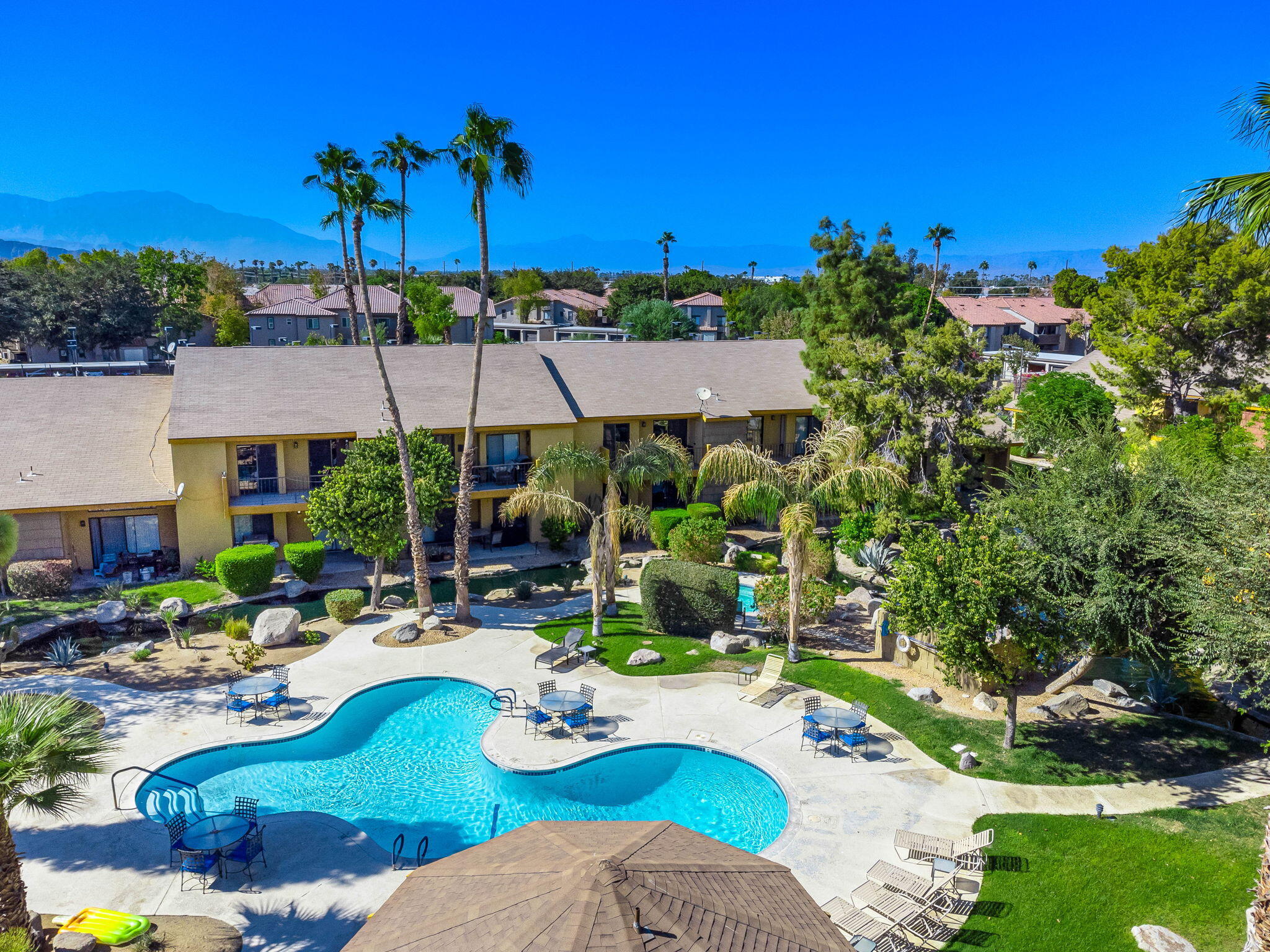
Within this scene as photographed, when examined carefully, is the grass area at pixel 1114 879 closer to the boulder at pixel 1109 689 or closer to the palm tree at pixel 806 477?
the boulder at pixel 1109 689

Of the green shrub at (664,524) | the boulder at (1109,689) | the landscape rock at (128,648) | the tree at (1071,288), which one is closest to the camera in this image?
the boulder at (1109,689)

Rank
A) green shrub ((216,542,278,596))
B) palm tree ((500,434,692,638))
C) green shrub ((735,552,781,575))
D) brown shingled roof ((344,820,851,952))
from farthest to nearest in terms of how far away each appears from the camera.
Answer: green shrub ((735,552,781,575)), green shrub ((216,542,278,596)), palm tree ((500,434,692,638)), brown shingled roof ((344,820,851,952))

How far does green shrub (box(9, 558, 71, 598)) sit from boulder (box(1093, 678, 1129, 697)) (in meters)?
31.3

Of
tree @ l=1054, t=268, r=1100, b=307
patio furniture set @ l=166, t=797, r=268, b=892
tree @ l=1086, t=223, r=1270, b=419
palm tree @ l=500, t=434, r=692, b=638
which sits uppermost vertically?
tree @ l=1054, t=268, r=1100, b=307

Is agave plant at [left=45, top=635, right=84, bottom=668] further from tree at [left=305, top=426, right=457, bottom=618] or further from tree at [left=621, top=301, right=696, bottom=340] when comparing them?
tree at [left=621, top=301, right=696, bottom=340]

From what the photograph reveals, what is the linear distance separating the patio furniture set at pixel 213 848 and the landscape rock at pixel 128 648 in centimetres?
1016

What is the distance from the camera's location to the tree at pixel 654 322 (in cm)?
7262

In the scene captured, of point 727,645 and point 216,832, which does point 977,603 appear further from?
point 216,832

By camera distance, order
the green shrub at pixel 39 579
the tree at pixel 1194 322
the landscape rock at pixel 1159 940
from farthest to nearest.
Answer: the tree at pixel 1194 322, the green shrub at pixel 39 579, the landscape rock at pixel 1159 940

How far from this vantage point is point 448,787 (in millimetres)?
17672

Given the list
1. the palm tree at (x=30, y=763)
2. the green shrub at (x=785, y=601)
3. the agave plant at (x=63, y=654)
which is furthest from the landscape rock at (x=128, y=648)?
the green shrub at (x=785, y=601)

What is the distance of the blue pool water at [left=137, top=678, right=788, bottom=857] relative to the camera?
16.3 meters

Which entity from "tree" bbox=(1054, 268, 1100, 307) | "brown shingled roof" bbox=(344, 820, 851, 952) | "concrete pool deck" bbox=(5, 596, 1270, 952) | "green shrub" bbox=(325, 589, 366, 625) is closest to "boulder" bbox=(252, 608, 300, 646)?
"green shrub" bbox=(325, 589, 366, 625)

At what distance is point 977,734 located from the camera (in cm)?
1875
